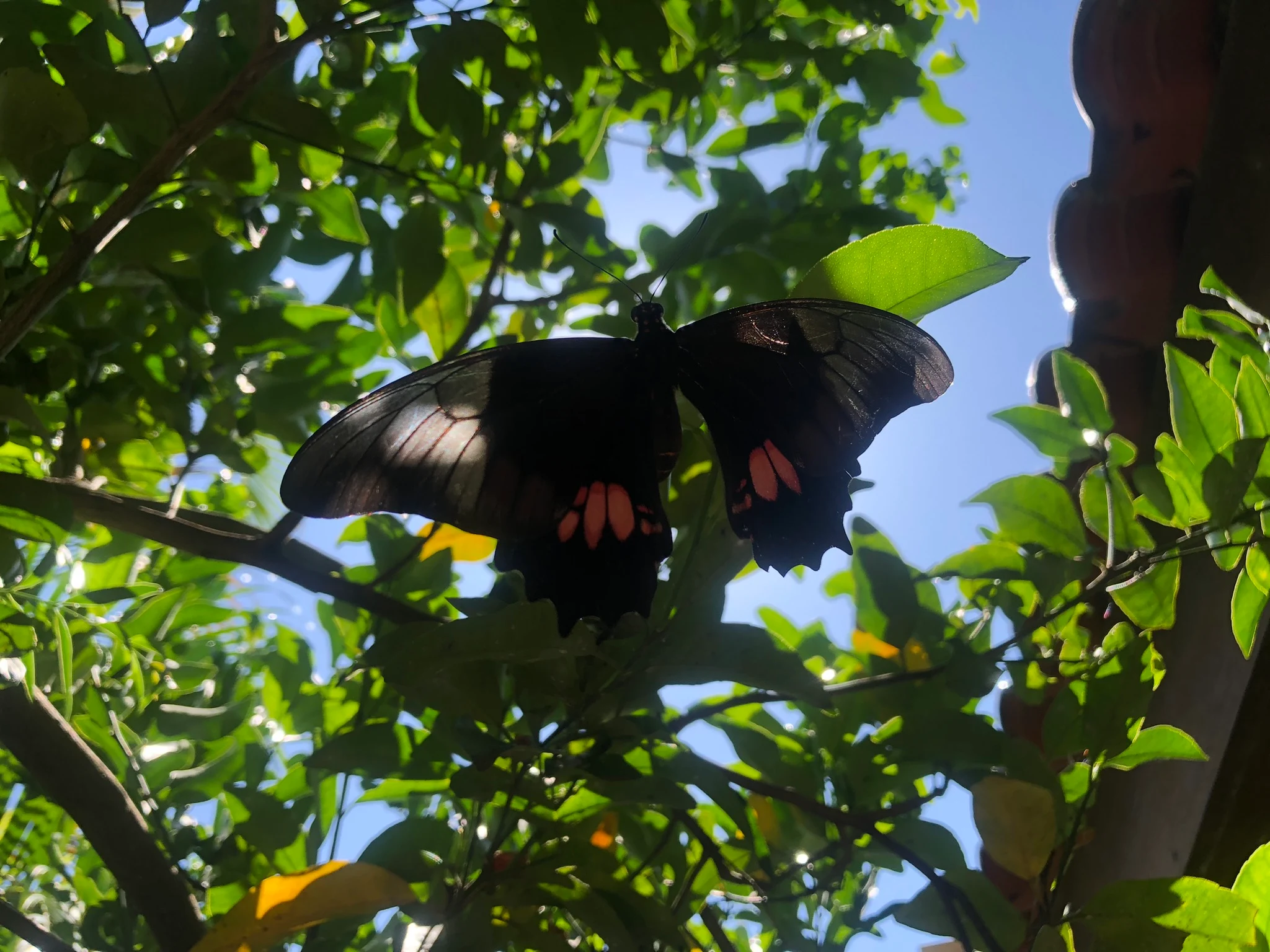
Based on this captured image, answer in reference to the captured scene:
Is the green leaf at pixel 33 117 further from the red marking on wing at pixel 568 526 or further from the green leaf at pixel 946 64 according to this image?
the green leaf at pixel 946 64

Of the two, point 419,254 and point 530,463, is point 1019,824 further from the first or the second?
point 419,254

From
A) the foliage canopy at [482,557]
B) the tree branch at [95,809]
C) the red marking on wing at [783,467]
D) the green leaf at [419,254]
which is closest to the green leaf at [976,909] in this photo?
the foliage canopy at [482,557]

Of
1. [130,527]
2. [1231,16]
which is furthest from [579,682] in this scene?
[1231,16]

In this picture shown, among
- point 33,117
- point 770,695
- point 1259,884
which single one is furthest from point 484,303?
point 1259,884

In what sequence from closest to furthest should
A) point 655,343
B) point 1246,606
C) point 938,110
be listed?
point 1246,606
point 655,343
point 938,110

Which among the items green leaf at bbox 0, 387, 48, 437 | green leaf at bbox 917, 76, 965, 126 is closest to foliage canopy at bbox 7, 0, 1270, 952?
green leaf at bbox 0, 387, 48, 437

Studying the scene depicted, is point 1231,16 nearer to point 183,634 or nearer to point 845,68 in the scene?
point 845,68

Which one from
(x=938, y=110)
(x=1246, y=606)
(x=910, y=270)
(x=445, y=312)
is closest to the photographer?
(x=910, y=270)
